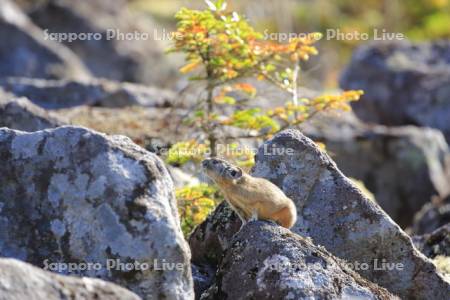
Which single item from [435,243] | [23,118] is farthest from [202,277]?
[23,118]

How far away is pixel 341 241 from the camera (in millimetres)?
11195

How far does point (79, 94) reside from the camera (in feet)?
67.4

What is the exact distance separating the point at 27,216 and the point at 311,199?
3563 mm

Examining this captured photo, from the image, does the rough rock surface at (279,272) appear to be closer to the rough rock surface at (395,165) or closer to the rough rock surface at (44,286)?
the rough rock surface at (44,286)

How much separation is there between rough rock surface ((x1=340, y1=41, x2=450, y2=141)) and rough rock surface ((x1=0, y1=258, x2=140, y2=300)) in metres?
19.0

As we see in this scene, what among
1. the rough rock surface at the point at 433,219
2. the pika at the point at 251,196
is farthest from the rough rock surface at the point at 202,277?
the rough rock surface at the point at 433,219

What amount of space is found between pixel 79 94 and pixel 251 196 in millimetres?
10884

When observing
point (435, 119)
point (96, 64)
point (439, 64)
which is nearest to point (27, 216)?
point (435, 119)

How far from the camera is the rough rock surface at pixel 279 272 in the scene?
944cm

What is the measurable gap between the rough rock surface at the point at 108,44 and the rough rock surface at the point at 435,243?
738 inches

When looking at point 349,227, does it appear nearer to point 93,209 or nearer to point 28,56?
point 93,209

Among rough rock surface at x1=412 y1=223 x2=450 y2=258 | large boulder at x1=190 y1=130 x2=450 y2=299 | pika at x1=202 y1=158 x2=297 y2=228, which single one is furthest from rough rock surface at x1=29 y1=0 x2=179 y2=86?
pika at x1=202 y1=158 x2=297 y2=228

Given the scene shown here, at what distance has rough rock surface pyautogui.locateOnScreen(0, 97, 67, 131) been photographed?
14.3m

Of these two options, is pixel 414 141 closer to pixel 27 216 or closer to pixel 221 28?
pixel 221 28
